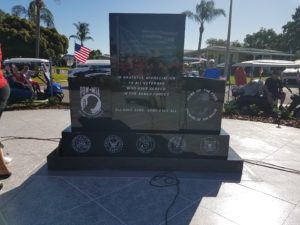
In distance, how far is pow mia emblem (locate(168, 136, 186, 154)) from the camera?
14.0 ft

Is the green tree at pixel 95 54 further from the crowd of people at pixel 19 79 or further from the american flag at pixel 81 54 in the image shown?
the crowd of people at pixel 19 79

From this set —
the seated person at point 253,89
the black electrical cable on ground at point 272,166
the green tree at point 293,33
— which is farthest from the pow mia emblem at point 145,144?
the green tree at point 293,33

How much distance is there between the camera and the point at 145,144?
4.30m

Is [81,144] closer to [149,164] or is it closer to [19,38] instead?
[149,164]

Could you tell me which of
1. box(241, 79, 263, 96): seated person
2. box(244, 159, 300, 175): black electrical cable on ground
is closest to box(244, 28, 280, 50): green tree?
box(241, 79, 263, 96): seated person

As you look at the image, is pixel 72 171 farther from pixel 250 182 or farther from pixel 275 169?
pixel 275 169

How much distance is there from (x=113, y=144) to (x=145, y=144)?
466 mm

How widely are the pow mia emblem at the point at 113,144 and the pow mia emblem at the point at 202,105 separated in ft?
3.61

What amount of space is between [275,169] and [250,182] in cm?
78

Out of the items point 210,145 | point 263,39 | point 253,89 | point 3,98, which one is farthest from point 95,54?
point 210,145

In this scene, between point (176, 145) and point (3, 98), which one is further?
point (176, 145)

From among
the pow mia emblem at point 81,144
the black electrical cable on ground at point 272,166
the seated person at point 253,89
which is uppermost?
the seated person at point 253,89

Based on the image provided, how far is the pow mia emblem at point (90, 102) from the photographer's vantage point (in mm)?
4223

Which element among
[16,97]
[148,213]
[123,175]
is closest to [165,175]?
[123,175]
